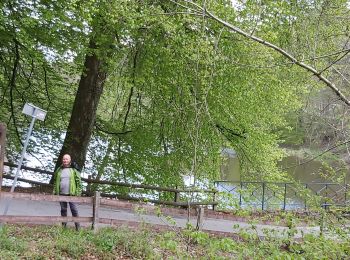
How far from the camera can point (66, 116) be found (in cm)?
1609

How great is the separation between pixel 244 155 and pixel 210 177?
153cm

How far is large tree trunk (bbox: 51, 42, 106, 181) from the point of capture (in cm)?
1359

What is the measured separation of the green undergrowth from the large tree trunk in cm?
510

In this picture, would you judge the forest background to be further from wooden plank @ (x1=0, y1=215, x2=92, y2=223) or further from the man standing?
wooden plank @ (x1=0, y1=215, x2=92, y2=223)

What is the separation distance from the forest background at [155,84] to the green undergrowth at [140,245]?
110 inches

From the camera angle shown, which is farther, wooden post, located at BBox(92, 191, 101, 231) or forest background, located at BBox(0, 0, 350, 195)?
forest background, located at BBox(0, 0, 350, 195)

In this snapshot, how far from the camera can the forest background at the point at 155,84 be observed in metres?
10.1

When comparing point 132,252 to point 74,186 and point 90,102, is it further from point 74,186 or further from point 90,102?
point 90,102

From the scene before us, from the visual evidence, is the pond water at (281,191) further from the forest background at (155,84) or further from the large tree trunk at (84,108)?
the large tree trunk at (84,108)

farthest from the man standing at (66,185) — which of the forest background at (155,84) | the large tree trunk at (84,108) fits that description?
the large tree trunk at (84,108)

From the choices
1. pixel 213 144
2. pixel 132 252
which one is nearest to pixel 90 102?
pixel 213 144

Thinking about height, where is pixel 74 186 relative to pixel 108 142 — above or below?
below

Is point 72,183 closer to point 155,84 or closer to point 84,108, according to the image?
point 84,108

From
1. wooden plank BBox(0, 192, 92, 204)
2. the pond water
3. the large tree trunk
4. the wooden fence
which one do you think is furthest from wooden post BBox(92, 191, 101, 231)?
the large tree trunk
